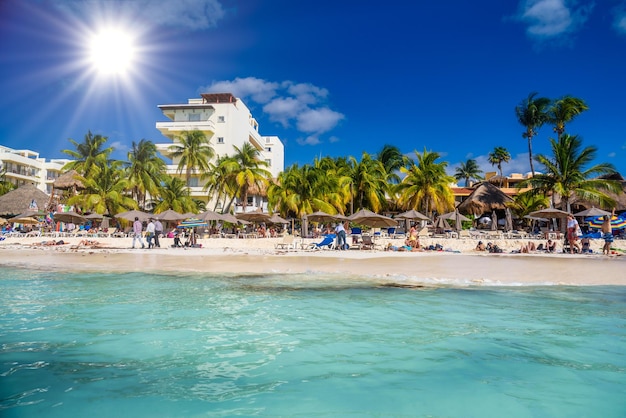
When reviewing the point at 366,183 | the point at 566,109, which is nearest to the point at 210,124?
the point at 366,183

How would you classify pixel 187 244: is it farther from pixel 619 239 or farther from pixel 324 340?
pixel 619 239

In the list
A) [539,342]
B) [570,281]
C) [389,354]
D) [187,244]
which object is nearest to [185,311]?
[389,354]

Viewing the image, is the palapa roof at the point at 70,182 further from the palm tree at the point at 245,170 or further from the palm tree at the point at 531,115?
the palm tree at the point at 531,115

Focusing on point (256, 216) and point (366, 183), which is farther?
point (366, 183)

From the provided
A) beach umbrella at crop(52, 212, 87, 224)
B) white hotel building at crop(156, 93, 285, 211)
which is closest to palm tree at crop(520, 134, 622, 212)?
white hotel building at crop(156, 93, 285, 211)

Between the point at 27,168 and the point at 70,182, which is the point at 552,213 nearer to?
the point at 70,182

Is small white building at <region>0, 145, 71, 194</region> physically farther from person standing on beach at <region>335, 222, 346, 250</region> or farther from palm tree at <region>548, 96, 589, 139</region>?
palm tree at <region>548, 96, 589, 139</region>

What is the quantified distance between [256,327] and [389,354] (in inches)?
82.6

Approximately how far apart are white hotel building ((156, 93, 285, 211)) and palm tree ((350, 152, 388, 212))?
14124 mm

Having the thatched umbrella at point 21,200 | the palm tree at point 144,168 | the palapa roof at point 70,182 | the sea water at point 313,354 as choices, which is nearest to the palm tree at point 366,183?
the palm tree at point 144,168

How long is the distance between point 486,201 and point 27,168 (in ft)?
212

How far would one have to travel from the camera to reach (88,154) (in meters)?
41.7

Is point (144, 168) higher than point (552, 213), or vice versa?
point (144, 168)

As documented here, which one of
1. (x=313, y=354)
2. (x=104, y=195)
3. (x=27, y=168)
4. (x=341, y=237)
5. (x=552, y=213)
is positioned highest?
(x=27, y=168)
